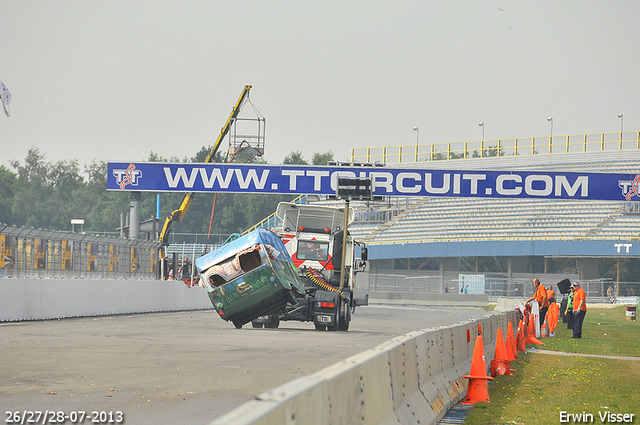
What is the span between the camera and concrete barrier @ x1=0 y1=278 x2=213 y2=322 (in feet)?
72.3

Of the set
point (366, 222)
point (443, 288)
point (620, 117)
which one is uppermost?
point (620, 117)

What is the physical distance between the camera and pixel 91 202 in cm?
13075

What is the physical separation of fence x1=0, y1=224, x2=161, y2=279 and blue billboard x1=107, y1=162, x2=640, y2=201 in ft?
20.8

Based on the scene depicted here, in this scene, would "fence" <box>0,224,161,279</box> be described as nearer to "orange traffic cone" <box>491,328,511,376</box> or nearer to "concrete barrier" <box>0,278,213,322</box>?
"concrete barrier" <box>0,278,213,322</box>

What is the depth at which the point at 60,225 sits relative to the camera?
126 meters

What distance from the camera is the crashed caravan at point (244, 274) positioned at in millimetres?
19250

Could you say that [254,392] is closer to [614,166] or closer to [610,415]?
[610,415]

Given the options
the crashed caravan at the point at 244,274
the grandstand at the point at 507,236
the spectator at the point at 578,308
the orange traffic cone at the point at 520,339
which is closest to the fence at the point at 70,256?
the crashed caravan at the point at 244,274

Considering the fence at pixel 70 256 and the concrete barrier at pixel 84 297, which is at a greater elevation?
the fence at pixel 70 256

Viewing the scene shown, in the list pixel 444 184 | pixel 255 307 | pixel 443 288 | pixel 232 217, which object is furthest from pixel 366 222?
pixel 255 307

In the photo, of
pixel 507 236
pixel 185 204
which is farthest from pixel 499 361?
pixel 507 236

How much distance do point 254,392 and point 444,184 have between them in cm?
2915

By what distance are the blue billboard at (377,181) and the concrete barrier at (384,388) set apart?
81.4ft

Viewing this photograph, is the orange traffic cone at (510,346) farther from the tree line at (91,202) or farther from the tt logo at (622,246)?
the tree line at (91,202)
